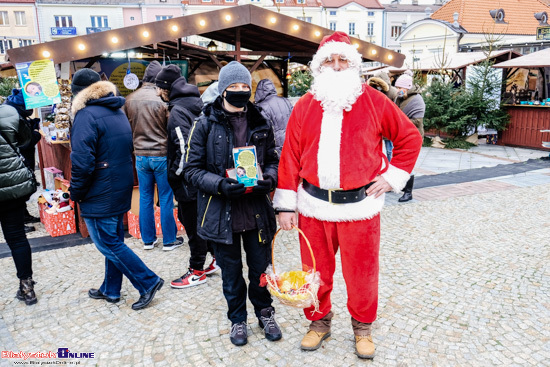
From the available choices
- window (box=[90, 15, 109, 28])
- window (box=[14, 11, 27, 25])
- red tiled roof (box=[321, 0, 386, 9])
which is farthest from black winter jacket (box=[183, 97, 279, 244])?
window (box=[14, 11, 27, 25])

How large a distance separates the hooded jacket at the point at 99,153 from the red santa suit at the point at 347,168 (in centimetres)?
136

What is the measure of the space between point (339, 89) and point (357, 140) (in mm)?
326

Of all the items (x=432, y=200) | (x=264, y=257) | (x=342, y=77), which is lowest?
(x=432, y=200)

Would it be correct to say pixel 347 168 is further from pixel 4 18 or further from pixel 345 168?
pixel 4 18

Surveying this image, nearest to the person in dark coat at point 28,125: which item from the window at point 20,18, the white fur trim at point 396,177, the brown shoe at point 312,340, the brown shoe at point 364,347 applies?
the brown shoe at point 312,340

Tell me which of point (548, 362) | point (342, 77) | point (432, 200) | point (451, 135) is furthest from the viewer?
point (451, 135)

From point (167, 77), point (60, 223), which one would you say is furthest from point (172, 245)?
point (167, 77)

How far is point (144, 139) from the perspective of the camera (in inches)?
183

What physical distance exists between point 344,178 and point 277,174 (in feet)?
1.71

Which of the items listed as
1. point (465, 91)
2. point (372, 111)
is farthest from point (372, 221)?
point (465, 91)

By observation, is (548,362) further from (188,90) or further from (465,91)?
(465,91)

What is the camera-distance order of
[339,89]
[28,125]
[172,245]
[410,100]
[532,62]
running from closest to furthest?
[339,89] → [28,125] → [172,245] → [410,100] → [532,62]

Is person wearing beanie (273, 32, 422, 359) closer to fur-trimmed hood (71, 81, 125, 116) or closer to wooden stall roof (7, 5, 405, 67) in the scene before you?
fur-trimmed hood (71, 81, 125, 116)

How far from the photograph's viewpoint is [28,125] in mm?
3824
